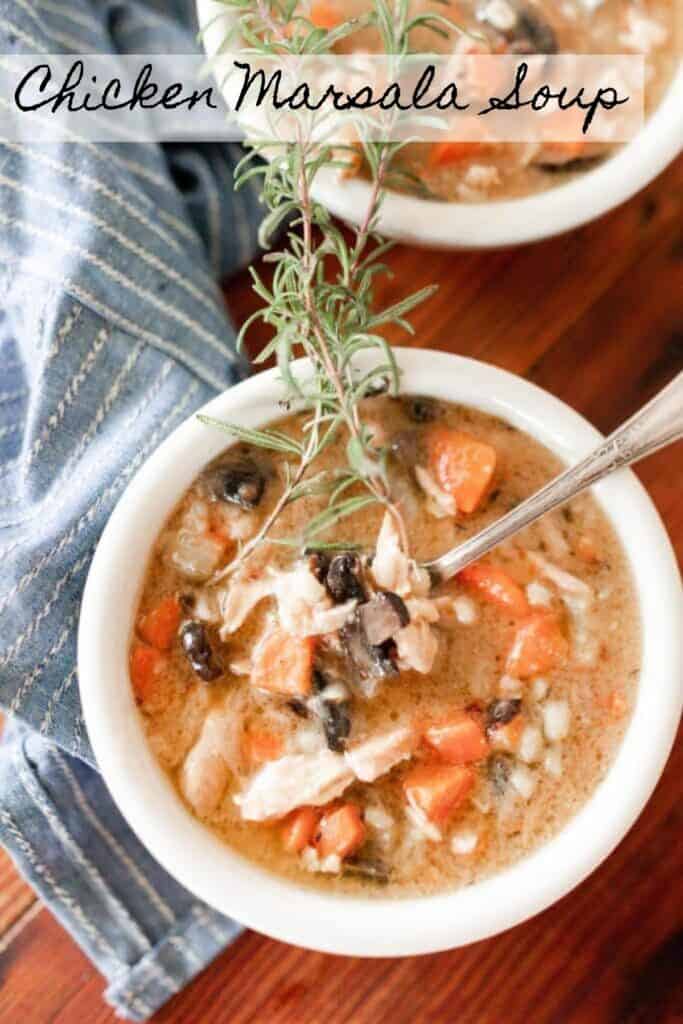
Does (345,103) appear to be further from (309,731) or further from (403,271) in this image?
(309,731)

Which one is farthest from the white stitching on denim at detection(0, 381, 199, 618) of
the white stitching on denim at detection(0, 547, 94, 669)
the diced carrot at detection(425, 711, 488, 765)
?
the diced carrot at detection(425, 711, 488, 765)

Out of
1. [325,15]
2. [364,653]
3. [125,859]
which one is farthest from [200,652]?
[325,15]

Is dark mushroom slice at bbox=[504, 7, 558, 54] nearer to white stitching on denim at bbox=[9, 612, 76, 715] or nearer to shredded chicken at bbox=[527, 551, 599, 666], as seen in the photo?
shredded chicken at bbox=[527, 551, 599, 666]

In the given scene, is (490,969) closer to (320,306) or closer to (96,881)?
(96,881)

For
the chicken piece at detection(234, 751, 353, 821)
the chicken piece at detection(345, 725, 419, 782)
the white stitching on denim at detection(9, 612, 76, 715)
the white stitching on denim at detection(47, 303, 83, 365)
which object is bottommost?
the chicken piece at detection(345, 725, 419, 782)

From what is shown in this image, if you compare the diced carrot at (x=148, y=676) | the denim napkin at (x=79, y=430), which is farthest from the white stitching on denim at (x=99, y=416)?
the diced carrot at (x=148, y=676)
